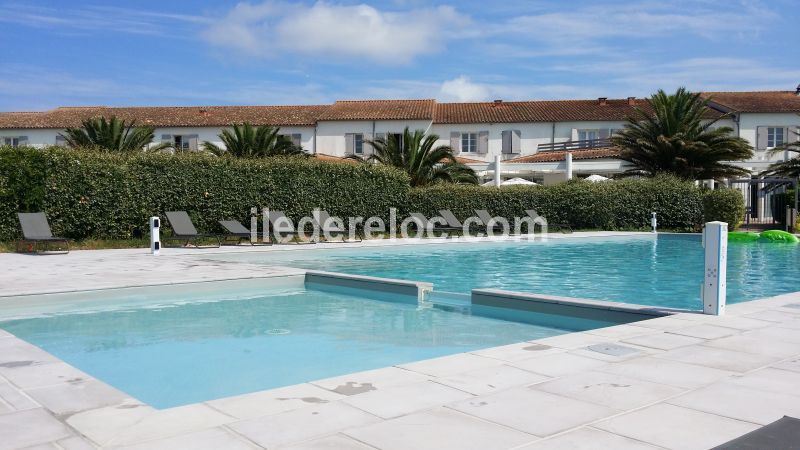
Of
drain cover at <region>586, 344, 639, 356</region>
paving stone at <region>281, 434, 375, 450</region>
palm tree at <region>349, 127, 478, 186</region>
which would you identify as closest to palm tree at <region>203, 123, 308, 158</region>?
palm tree at <region>349, 127, 478, 186</region>

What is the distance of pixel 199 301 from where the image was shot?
10.2 metres

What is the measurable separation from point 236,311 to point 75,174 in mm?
10847

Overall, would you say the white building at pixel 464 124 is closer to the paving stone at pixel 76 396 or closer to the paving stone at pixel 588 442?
the paving stone at pixel 76 396

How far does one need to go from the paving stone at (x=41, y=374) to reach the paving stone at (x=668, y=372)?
13.0ft

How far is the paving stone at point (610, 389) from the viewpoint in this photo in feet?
14.0

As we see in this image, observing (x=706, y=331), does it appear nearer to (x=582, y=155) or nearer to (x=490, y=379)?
(x=490, y=379)

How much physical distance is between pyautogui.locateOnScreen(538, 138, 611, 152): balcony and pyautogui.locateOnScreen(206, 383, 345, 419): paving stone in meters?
34.6

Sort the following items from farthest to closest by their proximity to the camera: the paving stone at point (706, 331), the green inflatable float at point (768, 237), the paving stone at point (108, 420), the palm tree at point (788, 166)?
the palm tree at point (788, 166) < the green inflatable float at point (768, 237) < the paving stone at point (706, 331) < the paving stone at point (108, 420)

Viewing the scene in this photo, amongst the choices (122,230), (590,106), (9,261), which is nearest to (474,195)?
(122,230)

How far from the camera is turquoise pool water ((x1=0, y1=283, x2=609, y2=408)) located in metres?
6.09

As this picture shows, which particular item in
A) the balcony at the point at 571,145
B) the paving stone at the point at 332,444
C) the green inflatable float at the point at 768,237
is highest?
the balcony at the point at 571,145

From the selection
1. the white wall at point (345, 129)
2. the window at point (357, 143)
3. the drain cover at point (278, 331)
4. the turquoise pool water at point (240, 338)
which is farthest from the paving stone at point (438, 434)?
the window at point (357, 143)

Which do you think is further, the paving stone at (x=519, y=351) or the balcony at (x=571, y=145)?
the balcony at (x=571, y=145)

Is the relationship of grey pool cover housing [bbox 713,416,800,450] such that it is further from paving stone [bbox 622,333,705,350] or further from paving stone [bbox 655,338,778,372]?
paving stone [bbox 622,333,705,350]
